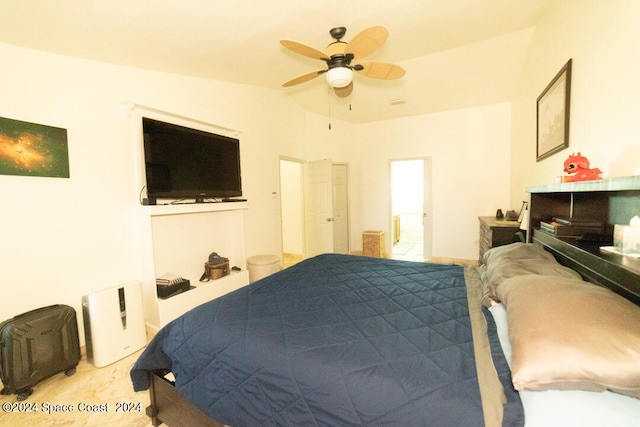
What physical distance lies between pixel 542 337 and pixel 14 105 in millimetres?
3403

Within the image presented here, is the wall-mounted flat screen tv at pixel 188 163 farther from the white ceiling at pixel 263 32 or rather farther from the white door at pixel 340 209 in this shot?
the white door at pixel 340 209

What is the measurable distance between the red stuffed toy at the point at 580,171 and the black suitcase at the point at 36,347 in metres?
3.68

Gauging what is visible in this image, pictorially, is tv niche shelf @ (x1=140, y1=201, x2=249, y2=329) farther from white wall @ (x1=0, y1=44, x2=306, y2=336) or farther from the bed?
the bed

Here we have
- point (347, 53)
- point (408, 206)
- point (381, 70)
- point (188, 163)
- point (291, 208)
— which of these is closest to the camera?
point (347, 53)

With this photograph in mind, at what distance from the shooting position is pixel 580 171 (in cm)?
159

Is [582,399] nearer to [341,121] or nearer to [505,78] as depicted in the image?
[505,78]

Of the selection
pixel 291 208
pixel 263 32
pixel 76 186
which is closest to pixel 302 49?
pixel 263 32

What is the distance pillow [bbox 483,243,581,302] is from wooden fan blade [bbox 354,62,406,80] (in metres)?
1.71

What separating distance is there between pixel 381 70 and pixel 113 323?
10.4 ft

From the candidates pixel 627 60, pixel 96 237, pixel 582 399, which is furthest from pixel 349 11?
pixel 96 237

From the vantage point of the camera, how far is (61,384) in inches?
77.2

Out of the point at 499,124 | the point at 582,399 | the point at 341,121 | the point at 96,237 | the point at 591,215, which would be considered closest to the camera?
the point at 582,399

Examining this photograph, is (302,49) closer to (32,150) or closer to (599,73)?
(599,73)

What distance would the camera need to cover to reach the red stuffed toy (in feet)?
5.07
